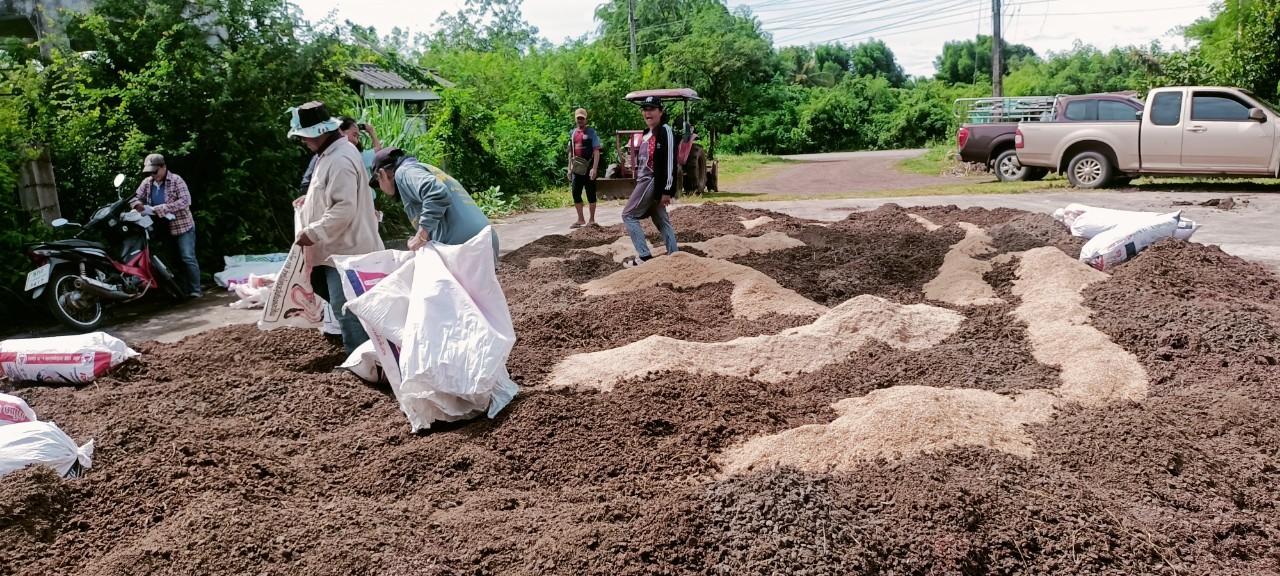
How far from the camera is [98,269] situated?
7656 millimetres

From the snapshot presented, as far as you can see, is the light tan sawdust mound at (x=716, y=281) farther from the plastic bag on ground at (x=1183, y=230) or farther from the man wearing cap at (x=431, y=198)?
the plastic bag on ground at (x=1183, y=230)

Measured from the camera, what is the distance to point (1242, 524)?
10.3 feet

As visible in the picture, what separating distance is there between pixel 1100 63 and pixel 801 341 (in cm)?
5154

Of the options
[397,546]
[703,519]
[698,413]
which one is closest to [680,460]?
[698,413]

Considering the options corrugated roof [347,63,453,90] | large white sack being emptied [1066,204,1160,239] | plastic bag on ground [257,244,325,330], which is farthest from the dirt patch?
corrugated roof [347,63,453,90]

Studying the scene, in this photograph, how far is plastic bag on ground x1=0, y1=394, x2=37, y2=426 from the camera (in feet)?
13.5

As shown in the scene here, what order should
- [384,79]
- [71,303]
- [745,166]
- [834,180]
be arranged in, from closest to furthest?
[71,303], [834,180], [384,79], [745,166]

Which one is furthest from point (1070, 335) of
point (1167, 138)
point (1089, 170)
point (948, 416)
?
point (1089, 170)

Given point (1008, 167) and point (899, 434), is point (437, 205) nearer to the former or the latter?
point (899, 434)

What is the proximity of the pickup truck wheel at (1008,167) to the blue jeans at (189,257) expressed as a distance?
13.9m

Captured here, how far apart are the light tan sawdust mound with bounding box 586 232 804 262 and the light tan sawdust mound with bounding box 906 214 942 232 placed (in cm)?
165

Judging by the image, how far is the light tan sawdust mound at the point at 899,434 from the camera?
3652 mm

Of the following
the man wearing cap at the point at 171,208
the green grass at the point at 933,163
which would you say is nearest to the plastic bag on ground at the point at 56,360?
the man wearing cap at the point at 171,208

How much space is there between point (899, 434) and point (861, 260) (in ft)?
15.7
